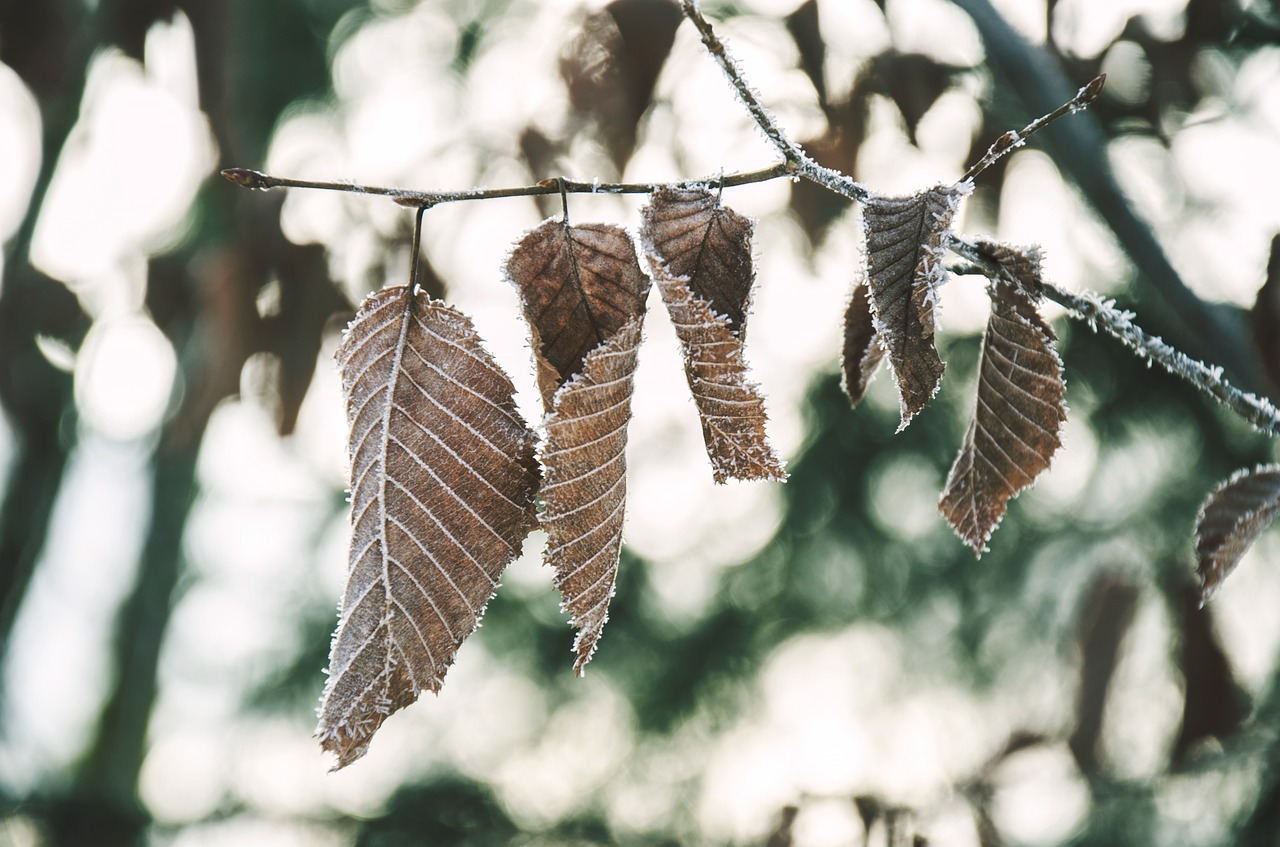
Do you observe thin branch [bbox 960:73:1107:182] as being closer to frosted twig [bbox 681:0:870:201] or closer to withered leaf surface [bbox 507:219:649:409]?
frosted twig [bbox 681:0:870:201]

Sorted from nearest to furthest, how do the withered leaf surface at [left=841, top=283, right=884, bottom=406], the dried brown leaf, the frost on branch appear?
1. the frost on branch
2. the withered leaf surface at [left=841, top=283, right=884, bottom=406]
3. the dried brown leaf

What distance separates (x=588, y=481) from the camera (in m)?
0.32

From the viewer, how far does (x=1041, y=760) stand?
1593 millimetres

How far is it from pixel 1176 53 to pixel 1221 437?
33.5 inches

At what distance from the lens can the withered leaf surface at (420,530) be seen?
0.34 metres

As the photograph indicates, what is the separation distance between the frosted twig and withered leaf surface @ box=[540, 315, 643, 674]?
0.32 ft

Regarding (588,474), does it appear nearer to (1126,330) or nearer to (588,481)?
(588,481)

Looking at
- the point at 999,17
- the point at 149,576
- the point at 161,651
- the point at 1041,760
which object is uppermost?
the point at 149,576

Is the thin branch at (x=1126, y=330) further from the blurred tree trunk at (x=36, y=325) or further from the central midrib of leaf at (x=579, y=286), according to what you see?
the blurred tree trunk at (x=36, y=325)

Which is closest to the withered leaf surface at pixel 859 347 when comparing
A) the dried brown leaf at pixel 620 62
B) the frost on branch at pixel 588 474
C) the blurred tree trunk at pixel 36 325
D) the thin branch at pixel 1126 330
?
the thin branch at pixel 1126 330

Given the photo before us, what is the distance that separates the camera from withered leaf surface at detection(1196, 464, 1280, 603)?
1.55ft

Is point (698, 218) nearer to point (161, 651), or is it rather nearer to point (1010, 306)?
point (1010, 306)

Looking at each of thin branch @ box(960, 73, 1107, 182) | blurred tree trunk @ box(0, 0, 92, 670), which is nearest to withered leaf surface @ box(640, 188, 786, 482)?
thin branch @ box(960, 73, 1107, 182)

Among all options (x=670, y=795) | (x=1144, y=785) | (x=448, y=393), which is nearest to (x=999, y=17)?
(x=448, y=393)
